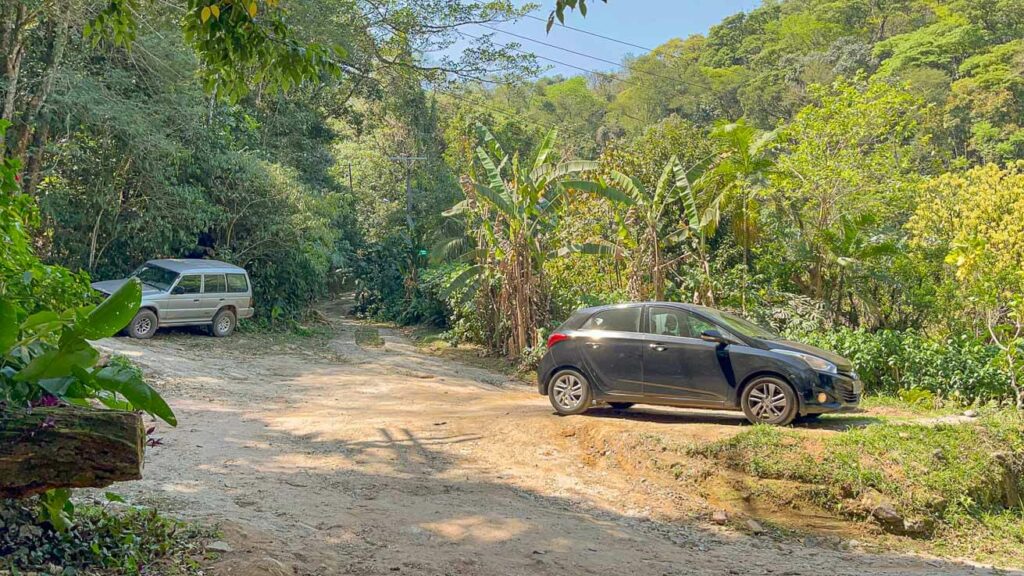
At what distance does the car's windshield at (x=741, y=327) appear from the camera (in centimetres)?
1098

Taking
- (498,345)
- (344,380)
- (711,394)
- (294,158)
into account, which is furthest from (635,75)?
(711,394)

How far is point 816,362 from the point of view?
34.2ft

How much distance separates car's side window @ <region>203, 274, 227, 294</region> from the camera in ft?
67.2

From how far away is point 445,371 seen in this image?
1958 cm

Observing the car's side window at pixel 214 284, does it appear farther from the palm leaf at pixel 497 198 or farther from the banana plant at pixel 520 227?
the palm leaf at pixel 497 198

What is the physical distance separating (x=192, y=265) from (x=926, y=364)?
16.2m

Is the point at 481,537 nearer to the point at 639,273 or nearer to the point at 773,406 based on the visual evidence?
the point at 773,406

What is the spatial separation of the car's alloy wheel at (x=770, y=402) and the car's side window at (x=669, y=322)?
113 centimetres

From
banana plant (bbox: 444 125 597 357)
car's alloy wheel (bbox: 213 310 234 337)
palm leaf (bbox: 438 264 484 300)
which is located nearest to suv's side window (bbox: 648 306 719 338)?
banana plant (bbox: 444 125 597 357)

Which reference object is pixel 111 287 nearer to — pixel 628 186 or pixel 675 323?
pixel 628 186

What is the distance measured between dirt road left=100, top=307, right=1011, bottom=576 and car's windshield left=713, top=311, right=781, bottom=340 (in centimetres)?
123

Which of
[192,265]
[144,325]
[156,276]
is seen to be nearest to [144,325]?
[144,325]

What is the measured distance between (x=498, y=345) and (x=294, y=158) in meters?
13.4

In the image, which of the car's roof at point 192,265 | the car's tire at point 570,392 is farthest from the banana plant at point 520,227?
the car's tire at point 570,392
